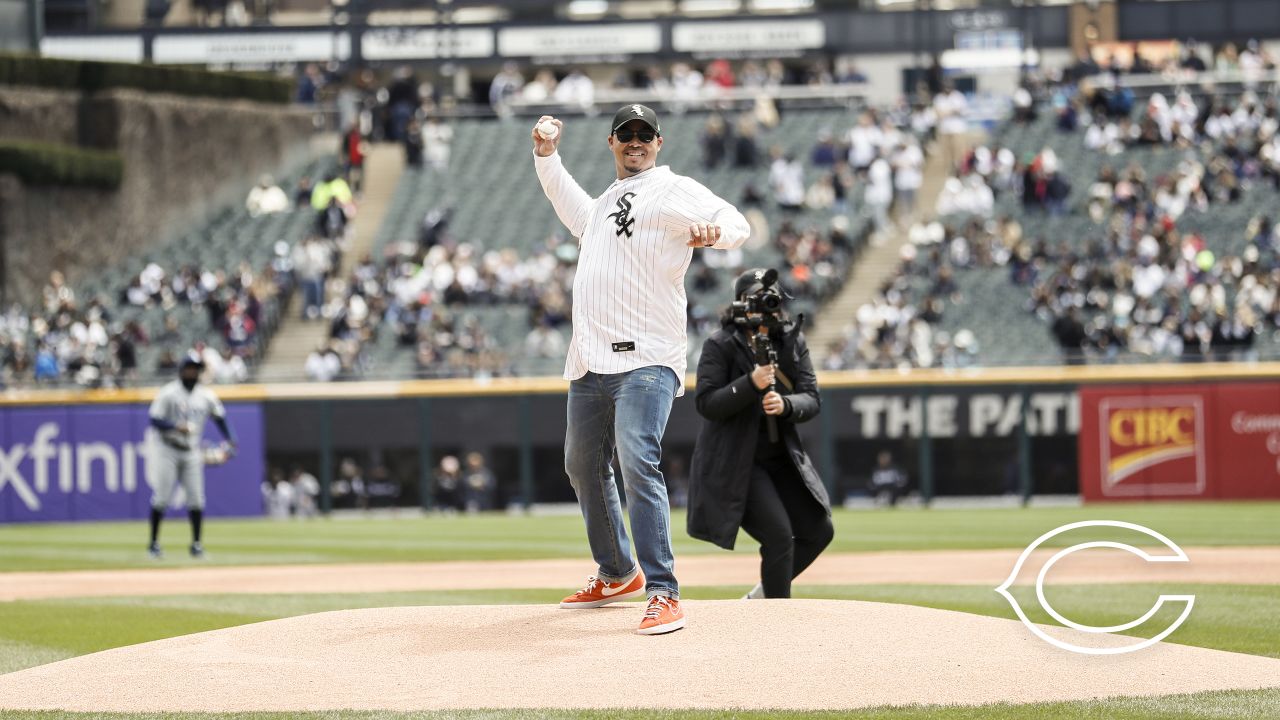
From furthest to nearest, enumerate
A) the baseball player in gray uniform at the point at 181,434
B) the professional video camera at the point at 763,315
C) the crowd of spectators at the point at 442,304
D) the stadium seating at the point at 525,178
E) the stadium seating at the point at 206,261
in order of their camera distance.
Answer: the stadium seating at the point at 525,178 → the stadium seating at the point at 206,261 → the crowd of spectators at the point at 442,304 → the baseball player in gray uniform at the point at 181,434 → the professional video camera at the point at 763,315

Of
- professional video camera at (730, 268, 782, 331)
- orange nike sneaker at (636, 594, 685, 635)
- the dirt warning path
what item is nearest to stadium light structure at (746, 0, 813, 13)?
the dirt warning path

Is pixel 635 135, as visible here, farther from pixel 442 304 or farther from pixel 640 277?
pixel 442 304

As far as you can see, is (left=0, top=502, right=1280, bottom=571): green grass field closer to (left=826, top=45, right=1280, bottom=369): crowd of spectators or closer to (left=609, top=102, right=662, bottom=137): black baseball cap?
(left=826, top=45, right=1280, bottom=369): crowd of spectators

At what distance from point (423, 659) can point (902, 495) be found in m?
18.1

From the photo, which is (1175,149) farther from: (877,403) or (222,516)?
(222,516)

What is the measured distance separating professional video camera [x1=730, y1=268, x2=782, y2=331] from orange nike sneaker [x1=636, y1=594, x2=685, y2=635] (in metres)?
1.76

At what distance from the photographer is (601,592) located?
776 centimetres

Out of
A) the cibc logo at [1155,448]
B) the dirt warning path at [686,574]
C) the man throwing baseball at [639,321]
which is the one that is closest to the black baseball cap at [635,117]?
the man throwing baseball at [639,321]

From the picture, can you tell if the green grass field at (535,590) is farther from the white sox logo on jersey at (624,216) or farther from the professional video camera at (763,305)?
the professional video camera at (763,305)

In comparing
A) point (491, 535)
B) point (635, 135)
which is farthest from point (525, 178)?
point (635, 135)

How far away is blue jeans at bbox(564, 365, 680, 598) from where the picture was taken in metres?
7.11

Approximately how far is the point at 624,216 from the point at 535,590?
5580mm

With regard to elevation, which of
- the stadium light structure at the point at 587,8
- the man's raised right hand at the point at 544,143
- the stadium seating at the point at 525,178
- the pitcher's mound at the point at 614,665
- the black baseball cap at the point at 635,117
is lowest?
the pitcher's mound at the point at 614,665

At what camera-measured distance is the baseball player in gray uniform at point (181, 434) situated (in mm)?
16062
